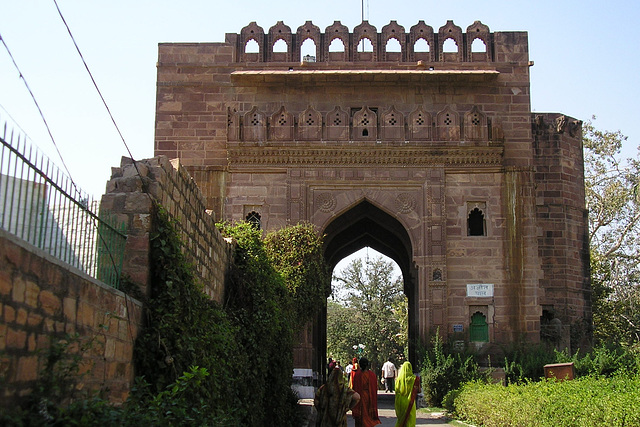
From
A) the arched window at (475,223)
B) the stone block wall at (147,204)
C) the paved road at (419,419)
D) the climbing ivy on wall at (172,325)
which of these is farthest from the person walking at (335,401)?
the arched window at (475,223)

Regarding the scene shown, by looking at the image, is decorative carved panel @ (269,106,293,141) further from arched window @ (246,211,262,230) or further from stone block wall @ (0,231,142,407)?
stone block wall @ (0,231,142,407)

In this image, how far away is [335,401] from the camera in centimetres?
954

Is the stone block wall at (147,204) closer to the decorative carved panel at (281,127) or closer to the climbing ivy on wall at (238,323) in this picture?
the climbing ivy on wall at (238,323)

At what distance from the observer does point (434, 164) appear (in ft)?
59.1

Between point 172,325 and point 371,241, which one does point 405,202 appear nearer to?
point 371,241

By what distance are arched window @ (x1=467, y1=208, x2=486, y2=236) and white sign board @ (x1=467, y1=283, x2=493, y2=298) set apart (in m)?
1.27

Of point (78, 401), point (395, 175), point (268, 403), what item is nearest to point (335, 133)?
point (395, 175)

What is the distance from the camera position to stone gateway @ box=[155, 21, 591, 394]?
17.6 metres

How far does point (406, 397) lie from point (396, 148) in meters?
8.60

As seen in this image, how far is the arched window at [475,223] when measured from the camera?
18234 millimetres

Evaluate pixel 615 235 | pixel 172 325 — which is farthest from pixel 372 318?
pixel 172 325

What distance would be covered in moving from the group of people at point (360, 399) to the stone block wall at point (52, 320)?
3.85m

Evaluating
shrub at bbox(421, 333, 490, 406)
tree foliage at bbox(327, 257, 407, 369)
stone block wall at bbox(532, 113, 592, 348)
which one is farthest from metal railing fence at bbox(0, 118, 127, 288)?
tree foliage at bbox(327, 257, 407, 369)

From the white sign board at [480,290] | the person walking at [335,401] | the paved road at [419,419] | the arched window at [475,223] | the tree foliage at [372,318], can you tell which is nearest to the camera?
the person walking at [335,401]
